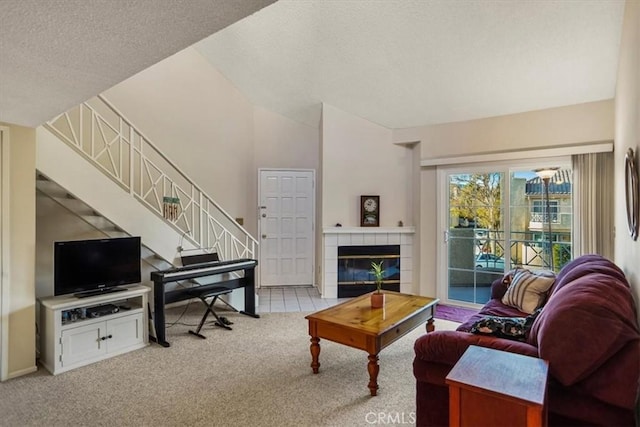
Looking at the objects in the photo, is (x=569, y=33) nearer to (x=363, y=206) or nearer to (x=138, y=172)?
(x=363, y=206)

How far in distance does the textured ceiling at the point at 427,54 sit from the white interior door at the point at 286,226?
139 cm

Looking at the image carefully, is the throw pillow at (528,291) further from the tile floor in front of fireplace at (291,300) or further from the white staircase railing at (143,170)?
the white staircase railing at (143,170)

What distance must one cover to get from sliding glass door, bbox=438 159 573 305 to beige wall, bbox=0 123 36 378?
4.60 meters

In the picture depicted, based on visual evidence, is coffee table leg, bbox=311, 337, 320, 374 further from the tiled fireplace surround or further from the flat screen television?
the tiled fireplace surround

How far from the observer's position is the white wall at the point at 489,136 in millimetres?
3824

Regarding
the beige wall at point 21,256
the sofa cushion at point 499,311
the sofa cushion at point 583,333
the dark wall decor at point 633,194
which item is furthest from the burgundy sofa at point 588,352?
the beige wall at point 21,256

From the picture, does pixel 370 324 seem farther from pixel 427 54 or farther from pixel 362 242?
pixel 427 54

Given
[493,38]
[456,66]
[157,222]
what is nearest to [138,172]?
[157,222]

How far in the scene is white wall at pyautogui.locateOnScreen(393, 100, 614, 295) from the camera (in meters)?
3.82

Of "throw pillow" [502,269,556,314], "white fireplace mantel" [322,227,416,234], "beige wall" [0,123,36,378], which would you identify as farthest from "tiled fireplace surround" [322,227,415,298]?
"beige wall" [0,123,36,378]

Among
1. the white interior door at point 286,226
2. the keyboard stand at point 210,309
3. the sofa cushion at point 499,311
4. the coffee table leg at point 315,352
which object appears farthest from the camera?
the white interior door at point 286,226

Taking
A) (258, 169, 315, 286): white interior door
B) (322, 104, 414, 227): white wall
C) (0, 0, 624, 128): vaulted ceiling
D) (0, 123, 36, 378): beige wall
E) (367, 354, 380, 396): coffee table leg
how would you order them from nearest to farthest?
(0, 0, 624, 128): vaulted ceiling < (367, 354, 380, 396): coffee table leg < (0, 123, 36, 378): beige wall < (322, 104, 414, 227): white wall < (258, 169, 315, 286): white interior door

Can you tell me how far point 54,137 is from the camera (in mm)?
3025

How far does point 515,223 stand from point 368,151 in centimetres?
227
